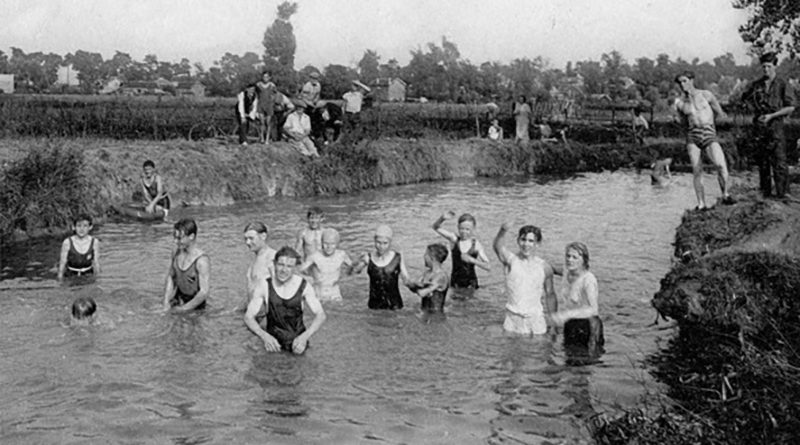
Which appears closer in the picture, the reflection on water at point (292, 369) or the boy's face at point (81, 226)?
the reflection on water at point (292, 369)

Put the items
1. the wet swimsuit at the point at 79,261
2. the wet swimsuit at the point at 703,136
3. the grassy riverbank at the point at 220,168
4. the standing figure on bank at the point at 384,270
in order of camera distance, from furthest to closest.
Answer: the grassy riverbank at the point at 220,168
the wet swimsuit at the point at 79,261
the wet swimsuit at the point at 703,136
the standing figure on bank at the point at 384,270

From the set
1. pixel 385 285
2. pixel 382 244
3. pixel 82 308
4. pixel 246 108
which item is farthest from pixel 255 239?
pixel 246 108

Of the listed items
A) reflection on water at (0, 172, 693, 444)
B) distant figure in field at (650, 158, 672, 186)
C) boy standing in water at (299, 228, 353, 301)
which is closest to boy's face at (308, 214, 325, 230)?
boy standing in water at (299, 228, 353, 301)

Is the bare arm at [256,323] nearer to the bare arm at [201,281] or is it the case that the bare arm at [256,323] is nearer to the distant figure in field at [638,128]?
the bare arm at [201,281]

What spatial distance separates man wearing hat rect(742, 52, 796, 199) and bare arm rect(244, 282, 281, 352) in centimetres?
753

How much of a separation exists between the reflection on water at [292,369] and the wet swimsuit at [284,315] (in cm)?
34

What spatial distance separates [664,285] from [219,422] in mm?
4570

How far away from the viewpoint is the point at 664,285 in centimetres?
888

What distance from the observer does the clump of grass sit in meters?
16.0

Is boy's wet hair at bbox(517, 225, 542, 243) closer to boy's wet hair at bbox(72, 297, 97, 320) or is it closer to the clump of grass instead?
boy's wet hair at bbox(72, 297, 97, 320)

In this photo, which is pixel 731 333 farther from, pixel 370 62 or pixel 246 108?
pixel 370 62

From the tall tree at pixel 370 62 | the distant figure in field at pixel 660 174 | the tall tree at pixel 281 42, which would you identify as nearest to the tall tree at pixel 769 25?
the distant figure in field at pixel 660 174

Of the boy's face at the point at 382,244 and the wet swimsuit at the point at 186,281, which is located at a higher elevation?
the boy's face at the point at 382,244

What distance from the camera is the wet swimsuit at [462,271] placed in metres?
12.3
